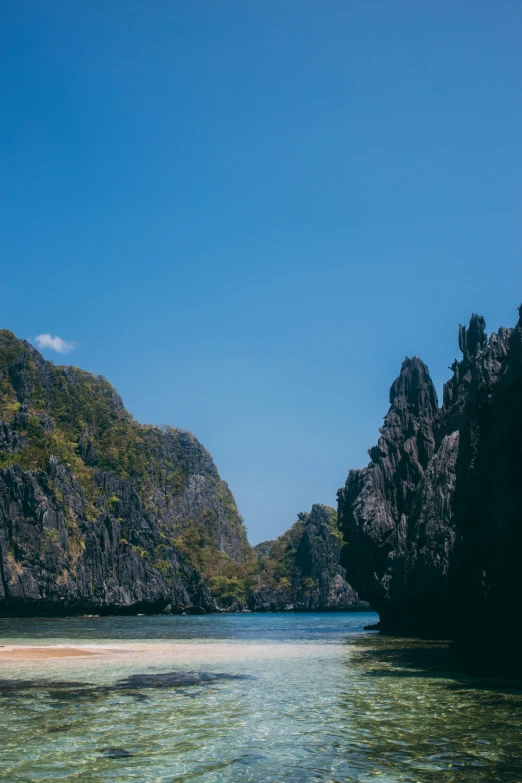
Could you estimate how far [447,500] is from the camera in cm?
4888

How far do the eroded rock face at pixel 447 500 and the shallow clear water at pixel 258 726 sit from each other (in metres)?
6.71

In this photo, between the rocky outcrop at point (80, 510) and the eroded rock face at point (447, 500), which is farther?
the rocky outcrop at point (80, 510)

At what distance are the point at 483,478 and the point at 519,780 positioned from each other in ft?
69.3

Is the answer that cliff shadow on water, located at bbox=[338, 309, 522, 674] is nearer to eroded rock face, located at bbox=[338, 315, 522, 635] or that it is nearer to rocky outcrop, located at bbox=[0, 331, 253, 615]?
eroded rock face, located at bbox=[338, 315, 522, 635]

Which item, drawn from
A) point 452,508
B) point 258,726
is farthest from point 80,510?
point 258,726

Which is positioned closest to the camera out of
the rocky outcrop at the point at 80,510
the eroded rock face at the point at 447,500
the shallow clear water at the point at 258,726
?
the shallow clear water at the point at 258,726

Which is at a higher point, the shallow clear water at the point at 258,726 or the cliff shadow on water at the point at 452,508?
the cliff shadow on water at the point at 452,508

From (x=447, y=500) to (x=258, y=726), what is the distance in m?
37.1

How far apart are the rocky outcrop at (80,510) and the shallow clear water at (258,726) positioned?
8647cm

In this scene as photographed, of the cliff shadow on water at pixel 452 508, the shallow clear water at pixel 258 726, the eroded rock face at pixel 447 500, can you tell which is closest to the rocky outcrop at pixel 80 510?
the cliff shadow on water at pixel 452 508

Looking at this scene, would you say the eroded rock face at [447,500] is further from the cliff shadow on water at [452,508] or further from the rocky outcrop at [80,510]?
the rocky outcrop at [80,510]

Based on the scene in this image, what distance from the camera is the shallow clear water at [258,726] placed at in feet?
35.8

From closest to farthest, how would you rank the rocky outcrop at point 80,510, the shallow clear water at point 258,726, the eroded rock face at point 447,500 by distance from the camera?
the shallow clear water at point 258,726 < the eroded rock face at point 447,500 < the rocky outcrop at point 80,510

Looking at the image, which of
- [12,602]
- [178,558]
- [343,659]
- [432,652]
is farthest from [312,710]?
[178,558]
